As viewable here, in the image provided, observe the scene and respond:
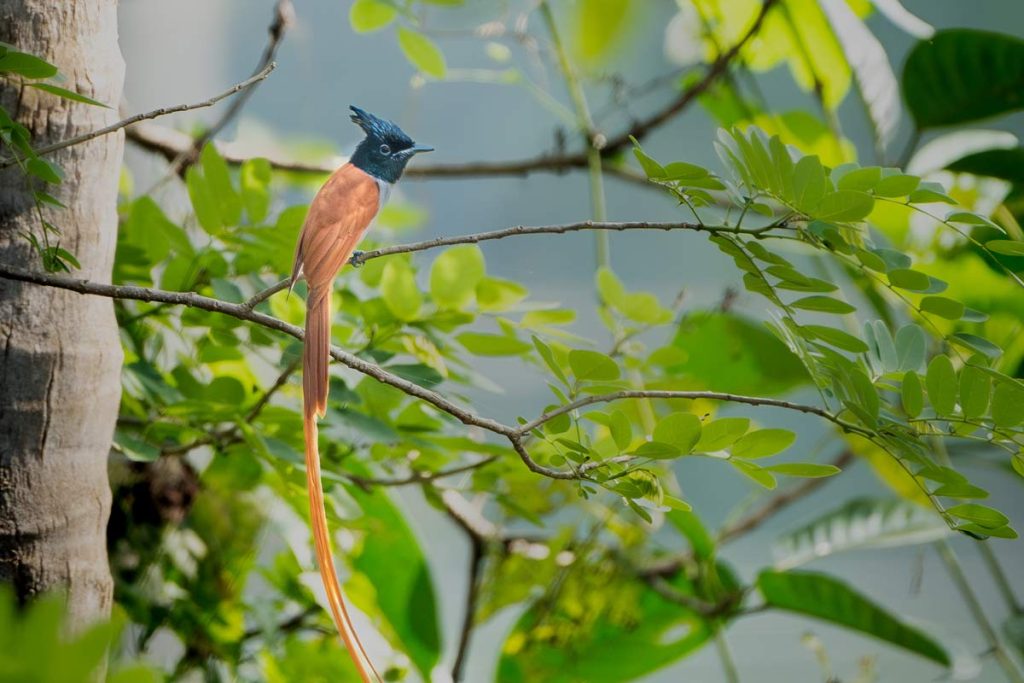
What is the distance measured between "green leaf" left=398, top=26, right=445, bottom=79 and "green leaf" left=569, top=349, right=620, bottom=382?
0.28m

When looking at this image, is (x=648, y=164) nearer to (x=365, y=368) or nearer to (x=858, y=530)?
(x=365, y=368)

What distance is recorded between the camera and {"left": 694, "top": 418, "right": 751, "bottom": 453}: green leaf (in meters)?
0.43

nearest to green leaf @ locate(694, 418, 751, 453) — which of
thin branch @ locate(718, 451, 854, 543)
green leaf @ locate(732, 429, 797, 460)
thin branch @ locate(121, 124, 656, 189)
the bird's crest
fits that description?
green leaf @ locate(732, 429, 797, 460)

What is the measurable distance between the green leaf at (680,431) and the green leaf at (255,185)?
32 cm

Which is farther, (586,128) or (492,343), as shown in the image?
(586,128)

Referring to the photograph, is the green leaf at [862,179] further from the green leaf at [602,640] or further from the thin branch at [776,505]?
the thin branch at [776,505]

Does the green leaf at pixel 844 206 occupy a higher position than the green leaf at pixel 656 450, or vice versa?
the green leaf at pixel 844 206

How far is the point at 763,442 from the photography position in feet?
1.43

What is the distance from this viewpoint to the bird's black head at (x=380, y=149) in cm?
48

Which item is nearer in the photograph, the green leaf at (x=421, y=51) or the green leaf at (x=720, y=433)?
the green leaf at (x=720, y=433)

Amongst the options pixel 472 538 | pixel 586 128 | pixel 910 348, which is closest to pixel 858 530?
pixel 472 538

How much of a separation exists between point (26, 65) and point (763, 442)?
0.37 meters

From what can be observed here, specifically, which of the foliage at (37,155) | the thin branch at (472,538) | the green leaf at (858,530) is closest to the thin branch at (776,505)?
the green leaf at (858,530)

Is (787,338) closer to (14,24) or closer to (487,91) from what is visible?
(14,24)
